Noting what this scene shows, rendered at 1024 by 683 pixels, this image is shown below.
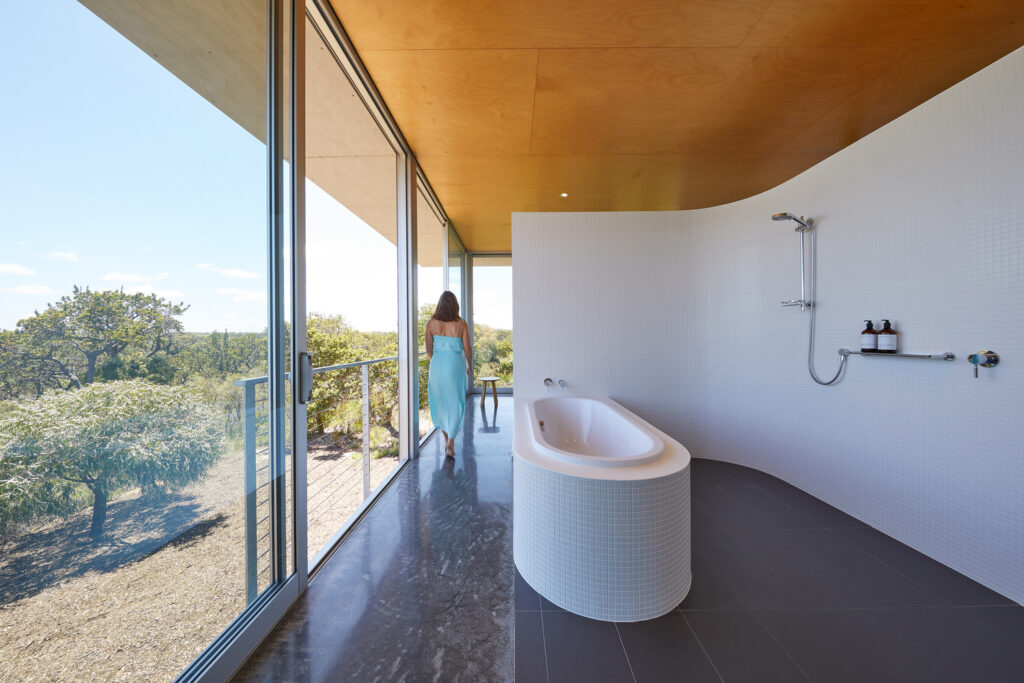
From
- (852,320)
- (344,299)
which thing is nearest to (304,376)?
(344,299)

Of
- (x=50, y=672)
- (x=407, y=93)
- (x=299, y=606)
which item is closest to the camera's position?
(x=50, y=672)

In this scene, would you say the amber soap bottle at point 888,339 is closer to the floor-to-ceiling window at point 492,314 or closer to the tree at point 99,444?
the tree at point 99,444

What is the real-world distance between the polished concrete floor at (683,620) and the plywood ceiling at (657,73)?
7.75ft

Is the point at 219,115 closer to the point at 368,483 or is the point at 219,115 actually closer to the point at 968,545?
the point at 368,483

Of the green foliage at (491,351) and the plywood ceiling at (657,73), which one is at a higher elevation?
the plywood ceiling at (657,73)

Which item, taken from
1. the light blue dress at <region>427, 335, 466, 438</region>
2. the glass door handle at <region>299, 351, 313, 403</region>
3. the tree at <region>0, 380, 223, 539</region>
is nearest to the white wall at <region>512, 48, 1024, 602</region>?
the light blue dress at <region>427, 335, 466, 438</region>

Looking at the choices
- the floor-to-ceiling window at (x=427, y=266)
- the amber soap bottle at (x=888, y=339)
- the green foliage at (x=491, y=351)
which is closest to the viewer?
the amber soap bottle at (x=888, y=339)

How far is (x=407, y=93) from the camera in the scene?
7.11 ft

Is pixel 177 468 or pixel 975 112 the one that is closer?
pixel 177 468

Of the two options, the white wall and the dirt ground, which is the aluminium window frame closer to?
the dirt ground

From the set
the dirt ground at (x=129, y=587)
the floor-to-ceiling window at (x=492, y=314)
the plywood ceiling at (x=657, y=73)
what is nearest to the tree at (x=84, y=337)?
the dirt ground at (x=129, y=587)

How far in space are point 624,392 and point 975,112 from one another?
2.21 metres

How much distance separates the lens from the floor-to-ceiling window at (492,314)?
5566mm

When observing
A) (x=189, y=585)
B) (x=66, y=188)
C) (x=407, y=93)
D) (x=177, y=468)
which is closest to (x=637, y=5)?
(x=407, y=93)
